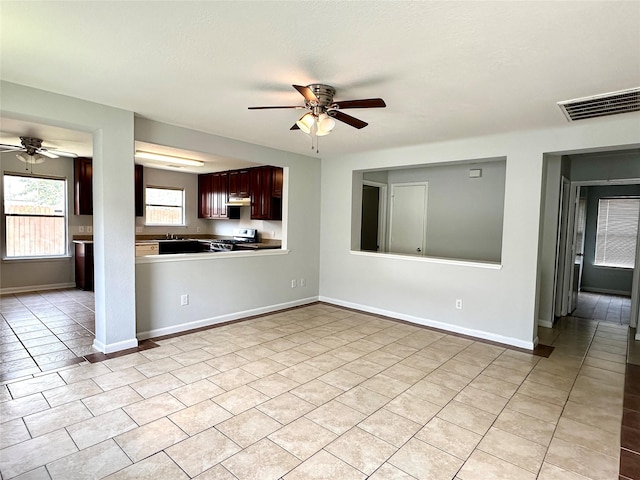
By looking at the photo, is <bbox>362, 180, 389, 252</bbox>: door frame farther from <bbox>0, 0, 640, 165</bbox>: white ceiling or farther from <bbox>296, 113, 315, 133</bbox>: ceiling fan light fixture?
<bbox>296, 113, 315, 133</bbox>: ceiling fan light fixture

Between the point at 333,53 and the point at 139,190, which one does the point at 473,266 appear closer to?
the point at 333,53

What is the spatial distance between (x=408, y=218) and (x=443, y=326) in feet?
7.17

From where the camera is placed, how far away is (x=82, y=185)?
6.50 m

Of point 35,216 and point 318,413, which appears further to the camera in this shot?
point 35,216

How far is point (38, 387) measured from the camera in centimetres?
280

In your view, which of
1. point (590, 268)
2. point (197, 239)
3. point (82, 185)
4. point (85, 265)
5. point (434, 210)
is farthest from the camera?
point (197, 239)

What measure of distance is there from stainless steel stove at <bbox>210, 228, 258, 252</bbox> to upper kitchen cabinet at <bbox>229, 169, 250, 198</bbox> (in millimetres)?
785

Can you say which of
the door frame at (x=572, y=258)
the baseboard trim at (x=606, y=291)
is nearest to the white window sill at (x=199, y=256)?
the door frame at (x=572, y=258)

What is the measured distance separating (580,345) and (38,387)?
5481 millimetres

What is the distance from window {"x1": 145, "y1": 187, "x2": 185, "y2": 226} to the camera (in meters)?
7.46

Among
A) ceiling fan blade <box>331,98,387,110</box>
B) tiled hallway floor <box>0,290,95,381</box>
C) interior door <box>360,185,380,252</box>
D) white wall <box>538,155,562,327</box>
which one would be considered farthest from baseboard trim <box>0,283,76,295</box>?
white wall <box>538,155,562,327</box>

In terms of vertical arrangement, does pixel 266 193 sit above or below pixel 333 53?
below

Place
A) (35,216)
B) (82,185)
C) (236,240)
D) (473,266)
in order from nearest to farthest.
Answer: (473,266) → (35,216) → (82,185) → (236,240)

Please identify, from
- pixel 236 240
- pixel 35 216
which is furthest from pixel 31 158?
pixel 236 240
